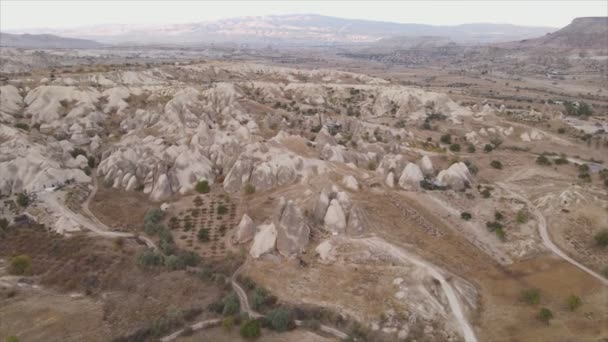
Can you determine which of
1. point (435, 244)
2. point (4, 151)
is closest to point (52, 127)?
point (4, 151)

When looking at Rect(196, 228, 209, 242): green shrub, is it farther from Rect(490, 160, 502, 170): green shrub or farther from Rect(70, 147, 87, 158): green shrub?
Rect(490, 160, 502, 170): green shrub

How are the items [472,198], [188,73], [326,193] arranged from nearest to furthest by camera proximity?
[326,193] < [472,198] < [188,73]

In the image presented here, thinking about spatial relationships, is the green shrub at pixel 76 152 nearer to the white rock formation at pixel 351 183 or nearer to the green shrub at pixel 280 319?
the white rock formation at pixel 351 183

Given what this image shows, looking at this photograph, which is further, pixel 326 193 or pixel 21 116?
pixel 21 116

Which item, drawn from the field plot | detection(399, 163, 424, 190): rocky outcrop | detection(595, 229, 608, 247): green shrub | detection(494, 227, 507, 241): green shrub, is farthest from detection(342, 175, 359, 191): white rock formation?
detection(595, 229, 608, 247): green shrub

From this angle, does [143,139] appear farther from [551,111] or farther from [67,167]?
[551,111]

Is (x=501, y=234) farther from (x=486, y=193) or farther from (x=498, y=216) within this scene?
(x=486, y=193)
